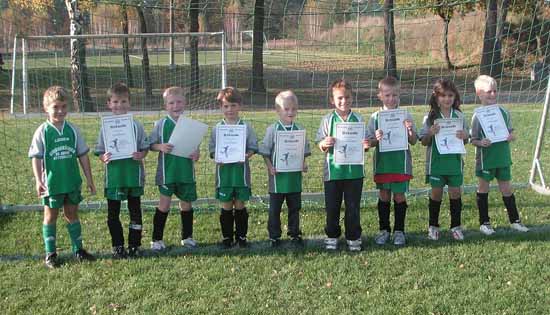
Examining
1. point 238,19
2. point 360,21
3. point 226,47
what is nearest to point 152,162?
point 226,47

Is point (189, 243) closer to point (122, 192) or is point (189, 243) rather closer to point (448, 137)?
point (122, 192)

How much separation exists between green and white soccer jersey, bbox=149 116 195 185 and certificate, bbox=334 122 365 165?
4.63 ft

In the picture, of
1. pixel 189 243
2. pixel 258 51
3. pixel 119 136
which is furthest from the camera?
pixel 258 51

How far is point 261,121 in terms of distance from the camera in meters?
13.4

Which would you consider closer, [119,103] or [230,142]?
[119,103]

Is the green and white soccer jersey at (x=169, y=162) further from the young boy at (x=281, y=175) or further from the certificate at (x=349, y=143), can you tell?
the certificate at (x=349, y=143)

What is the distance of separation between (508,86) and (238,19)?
4.38m

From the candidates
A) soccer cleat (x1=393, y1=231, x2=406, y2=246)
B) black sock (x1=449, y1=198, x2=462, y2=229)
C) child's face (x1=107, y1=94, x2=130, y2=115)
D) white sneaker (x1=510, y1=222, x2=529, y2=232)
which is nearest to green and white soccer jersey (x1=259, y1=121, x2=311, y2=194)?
soccer cleat (x1=393, y1=231, x2=406, y2=246)

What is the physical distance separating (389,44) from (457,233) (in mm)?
2827

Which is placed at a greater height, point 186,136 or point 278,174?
point 186,136

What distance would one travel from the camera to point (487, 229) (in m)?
5.86

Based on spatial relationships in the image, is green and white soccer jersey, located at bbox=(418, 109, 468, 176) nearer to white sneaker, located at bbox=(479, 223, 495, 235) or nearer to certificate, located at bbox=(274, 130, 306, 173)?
white sneaker, located at bbox=(479, 223, 495, 235)

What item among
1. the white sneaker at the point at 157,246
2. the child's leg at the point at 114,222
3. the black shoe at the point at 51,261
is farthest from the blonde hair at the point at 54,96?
the white sneaker at the point at 157,246

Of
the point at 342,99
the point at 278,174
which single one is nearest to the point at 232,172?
the point at 278,174
